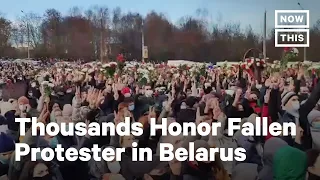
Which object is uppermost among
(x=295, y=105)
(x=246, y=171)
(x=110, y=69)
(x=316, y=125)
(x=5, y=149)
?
(x=110, y=69)

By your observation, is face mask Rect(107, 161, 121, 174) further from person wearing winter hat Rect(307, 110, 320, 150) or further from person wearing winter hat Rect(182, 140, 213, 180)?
person wearing winter hat Rect(307, 110, 320, 150)

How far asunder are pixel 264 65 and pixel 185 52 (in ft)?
1.60

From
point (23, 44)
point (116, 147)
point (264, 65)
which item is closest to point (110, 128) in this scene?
point (116, 147)

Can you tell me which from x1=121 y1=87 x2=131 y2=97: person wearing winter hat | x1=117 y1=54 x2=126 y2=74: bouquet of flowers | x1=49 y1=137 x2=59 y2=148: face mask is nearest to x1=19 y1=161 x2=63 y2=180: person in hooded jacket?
x1=49 y1=137 x2=59 y2=148: face mask

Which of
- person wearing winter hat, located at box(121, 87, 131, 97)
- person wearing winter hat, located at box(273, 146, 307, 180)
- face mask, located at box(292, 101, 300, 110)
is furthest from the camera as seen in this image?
person wearing winter hat, located at box(121, 87, 131, 97)

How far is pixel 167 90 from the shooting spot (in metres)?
3.15

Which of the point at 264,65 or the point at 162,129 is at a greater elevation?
the point at 264,65

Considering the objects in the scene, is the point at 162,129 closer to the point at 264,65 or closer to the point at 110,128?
the point at 110,128

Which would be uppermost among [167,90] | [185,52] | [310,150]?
[185,52]

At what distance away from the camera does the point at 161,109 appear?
10.1 ft

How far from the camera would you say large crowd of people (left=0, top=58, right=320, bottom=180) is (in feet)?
9.79

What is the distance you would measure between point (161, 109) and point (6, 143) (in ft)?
3.11

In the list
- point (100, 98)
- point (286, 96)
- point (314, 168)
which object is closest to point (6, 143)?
point (100, 98)

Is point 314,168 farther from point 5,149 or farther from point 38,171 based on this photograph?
point 5,149
